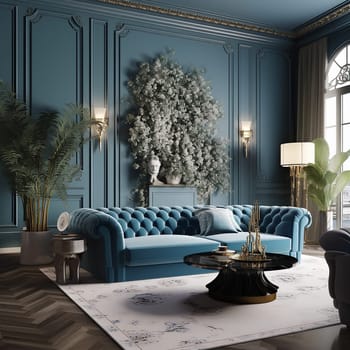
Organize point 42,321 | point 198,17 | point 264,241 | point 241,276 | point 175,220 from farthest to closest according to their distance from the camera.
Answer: point 198,17
point 175,220
point 264,241
point 241,276
point 42,321

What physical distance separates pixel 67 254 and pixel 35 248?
4.12ft

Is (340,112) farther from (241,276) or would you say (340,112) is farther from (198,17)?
(241,276)

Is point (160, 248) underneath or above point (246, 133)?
underneath

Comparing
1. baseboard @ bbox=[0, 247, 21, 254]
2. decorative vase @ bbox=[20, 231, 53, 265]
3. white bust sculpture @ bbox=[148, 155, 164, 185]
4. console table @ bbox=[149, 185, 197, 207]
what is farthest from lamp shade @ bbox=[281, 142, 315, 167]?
baseboard @ bbox=[0, 247, 21, 254]

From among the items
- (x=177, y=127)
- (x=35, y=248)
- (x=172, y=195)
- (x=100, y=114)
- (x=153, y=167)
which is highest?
(x=100, y=114)

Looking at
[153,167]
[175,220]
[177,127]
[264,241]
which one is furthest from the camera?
[177,127]

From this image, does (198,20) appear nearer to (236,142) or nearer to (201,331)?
(236,142)

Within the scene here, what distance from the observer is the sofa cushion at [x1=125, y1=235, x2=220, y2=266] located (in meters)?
4.13

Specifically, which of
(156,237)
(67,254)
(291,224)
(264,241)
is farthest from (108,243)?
(291,224)

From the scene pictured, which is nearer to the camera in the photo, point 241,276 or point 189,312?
point 189,312

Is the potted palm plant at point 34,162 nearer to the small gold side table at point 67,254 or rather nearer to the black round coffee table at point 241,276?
the small gold side table at point 67,254

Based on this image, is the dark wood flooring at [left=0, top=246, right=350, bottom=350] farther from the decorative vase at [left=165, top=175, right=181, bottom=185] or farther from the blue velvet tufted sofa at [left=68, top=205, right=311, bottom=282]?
the decorative vase at [left=165, top=175, right=181, bottom=185]

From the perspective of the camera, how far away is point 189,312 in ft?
10.4

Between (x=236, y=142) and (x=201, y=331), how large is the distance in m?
4.79
